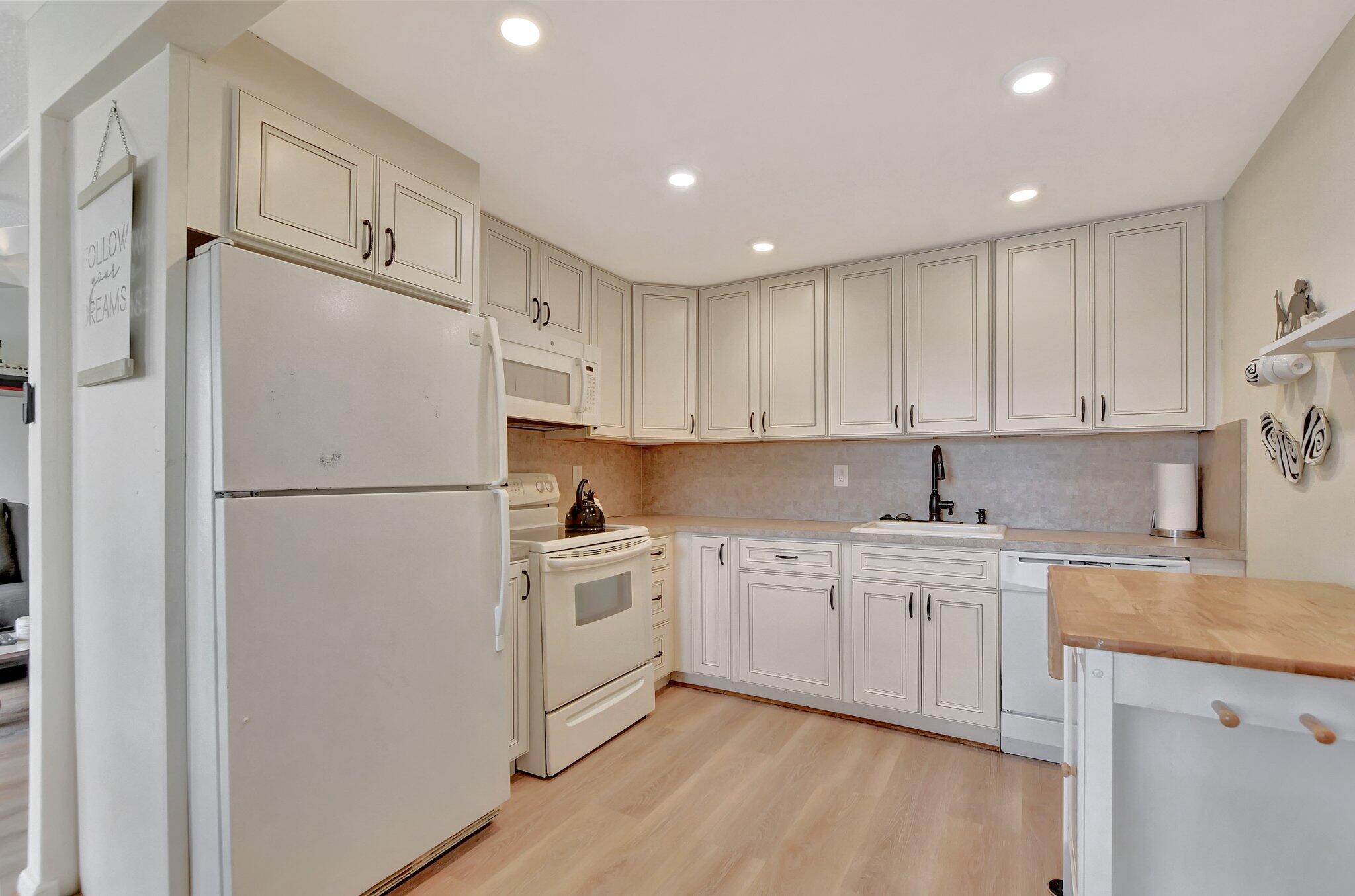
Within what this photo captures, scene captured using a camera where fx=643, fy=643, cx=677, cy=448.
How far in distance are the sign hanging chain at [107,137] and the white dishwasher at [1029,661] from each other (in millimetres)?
3223

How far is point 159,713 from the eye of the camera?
4.95 feet

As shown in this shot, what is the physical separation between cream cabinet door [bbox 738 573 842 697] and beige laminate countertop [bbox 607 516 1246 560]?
24cm

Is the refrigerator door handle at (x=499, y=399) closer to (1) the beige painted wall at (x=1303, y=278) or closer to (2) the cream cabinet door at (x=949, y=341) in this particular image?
(2) the cream cabinet door at (x=949, y=341)

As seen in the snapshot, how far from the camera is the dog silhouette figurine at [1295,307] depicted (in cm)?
175

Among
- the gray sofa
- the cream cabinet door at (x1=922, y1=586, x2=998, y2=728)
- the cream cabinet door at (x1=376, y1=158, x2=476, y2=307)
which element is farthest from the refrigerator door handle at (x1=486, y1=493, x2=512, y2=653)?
the gray sofa

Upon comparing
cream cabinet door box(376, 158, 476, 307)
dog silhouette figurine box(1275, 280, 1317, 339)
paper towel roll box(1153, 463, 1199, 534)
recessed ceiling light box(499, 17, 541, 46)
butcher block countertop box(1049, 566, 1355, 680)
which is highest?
recessed ceiling light box(499, 17, 541, 46)

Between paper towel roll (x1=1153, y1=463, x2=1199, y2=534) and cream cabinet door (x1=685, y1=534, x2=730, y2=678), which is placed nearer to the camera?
paper towel roll (x1=1153, y1=463, x2=1199, y2=534)

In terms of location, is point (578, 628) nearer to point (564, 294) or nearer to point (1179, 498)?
point (564, 294)

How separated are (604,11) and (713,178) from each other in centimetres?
97

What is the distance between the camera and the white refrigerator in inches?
57.2

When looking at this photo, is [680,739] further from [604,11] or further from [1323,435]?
[604,11]

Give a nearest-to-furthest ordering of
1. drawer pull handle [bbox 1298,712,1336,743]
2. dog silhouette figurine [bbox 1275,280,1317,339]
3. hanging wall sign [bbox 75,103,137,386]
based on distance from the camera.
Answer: drawer pull handle [bbox 1298,712,1336,743], hanging wall sign [bbox 75,103,137,386], dog silhouette figurine [bbox 1275,280,1317,339]

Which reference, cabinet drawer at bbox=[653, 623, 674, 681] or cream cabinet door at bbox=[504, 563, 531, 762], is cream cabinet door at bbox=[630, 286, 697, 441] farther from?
cream cabinet door at bbox=[504, 563, 531, 762]

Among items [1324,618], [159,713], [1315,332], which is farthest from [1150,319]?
[159,713]
